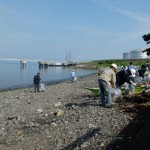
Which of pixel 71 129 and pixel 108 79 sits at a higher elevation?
pixel 108 79

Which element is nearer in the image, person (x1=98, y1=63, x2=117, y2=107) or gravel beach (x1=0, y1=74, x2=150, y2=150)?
gravel beach (x1=0, y1=74, x2=150, y2=150)

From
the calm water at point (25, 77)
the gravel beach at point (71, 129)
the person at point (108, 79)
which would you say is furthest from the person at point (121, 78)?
the calm water at point (25, 77)

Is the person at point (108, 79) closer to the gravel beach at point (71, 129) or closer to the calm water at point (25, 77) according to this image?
the gravel beach at point (71, 129)

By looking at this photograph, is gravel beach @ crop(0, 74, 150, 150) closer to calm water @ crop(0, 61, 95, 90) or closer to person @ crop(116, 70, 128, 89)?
person @ crop(116, 70, 128, 89)

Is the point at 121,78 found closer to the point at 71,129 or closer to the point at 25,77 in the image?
the point at 71,129

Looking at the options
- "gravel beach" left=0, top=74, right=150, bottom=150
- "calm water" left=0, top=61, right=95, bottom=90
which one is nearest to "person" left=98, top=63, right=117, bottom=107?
"gravel beach" left=0, top=74, right=150, bottom=150

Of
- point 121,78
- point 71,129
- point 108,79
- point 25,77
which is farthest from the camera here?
point 25,77

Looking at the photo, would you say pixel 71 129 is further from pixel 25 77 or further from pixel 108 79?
pixel 25 77

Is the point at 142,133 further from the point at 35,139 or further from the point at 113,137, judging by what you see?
the point at 35,139

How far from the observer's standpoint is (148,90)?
20.1 metres

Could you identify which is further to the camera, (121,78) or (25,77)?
(25,77)

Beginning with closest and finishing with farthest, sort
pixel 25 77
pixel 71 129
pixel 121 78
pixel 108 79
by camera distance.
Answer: pixel 71 129
pixel 108 79
pixel 121 78
pixel 25 77

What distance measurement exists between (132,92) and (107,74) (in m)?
4.71

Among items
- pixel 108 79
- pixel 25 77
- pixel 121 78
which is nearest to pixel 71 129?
pixel 108 79
